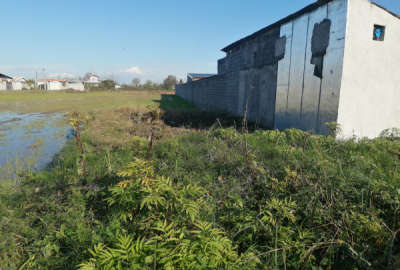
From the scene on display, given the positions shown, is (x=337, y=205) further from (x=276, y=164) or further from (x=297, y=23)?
(x=297, y=23)

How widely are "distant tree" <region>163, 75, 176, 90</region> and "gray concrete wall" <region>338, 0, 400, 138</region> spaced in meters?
51.0

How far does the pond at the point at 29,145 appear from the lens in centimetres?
463

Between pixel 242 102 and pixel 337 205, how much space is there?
7.81 meters

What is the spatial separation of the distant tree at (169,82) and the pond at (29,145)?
4754 cm

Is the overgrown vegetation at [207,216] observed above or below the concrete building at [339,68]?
below

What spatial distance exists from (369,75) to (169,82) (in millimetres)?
58023

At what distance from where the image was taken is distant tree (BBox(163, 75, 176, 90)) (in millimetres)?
56119

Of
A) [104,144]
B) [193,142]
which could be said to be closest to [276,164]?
[193,142]

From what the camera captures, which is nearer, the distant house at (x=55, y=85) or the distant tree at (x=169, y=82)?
the distant tree at (x=169, y=82)

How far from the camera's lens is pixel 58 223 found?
2.54 meters

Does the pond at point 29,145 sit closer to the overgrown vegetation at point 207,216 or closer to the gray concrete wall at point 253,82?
the overgrown vegetation at point 207,216

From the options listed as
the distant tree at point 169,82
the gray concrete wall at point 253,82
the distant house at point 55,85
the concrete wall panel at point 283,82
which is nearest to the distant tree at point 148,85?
the distant tree at point 169,82

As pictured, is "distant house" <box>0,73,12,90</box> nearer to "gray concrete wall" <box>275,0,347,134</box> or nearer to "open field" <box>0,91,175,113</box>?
"open field" <box>0,91,175,113</box>

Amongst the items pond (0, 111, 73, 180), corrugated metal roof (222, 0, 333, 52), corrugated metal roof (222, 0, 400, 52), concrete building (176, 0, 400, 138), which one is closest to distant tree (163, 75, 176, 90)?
corrugated metal roof (222, 0, 333, 52)
